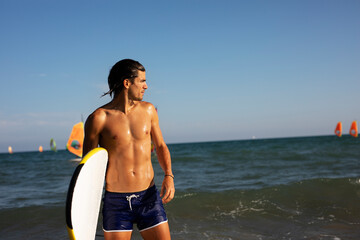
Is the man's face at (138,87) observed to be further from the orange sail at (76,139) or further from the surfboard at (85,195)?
the orange sail at (76,139)

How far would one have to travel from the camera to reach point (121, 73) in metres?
2.53

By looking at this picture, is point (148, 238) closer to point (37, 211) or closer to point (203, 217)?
point (203, 217)

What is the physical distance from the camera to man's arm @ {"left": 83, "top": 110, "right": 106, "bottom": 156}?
7.89 ft

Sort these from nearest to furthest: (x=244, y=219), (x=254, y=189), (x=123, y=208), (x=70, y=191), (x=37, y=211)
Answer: (x=70, y=191)
(x=123, y=208)
(x=244, y=219)
(x=37, y=211)
(x=254, y=189)

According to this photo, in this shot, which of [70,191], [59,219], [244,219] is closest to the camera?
[70,191]

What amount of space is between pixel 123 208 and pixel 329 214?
18.8 feet

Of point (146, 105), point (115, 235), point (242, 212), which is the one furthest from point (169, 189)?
point (242, 212)

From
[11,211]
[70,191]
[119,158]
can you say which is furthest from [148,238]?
[11,211]

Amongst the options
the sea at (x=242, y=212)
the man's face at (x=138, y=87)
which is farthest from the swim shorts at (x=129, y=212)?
the sea at (x=242, y=212)

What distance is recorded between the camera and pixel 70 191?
1.83 metres

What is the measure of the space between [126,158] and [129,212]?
45 centimetres

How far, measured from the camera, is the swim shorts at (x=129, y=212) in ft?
8.05

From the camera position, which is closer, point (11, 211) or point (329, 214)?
point (329, 214)

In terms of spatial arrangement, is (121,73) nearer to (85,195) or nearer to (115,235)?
(85,195)
